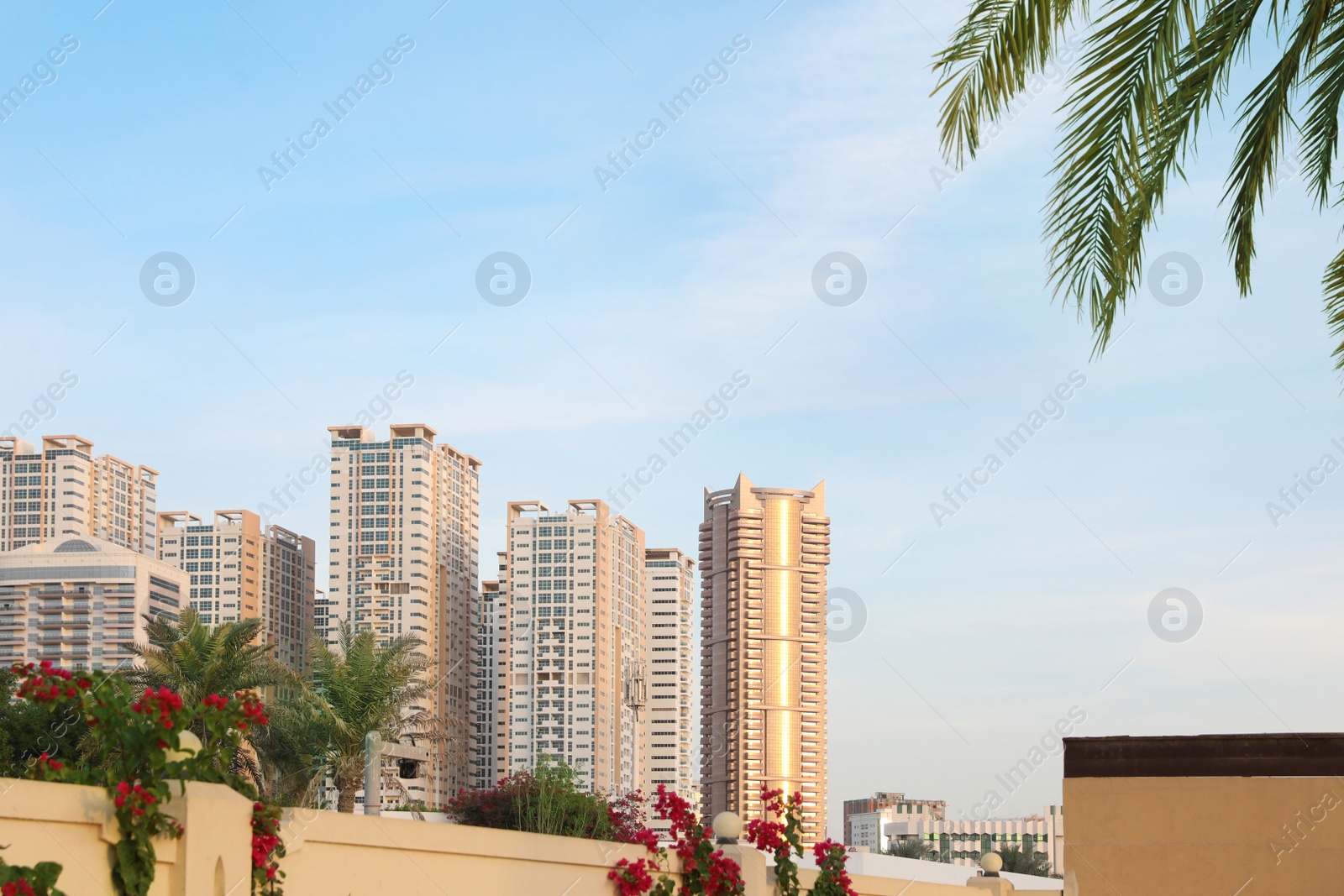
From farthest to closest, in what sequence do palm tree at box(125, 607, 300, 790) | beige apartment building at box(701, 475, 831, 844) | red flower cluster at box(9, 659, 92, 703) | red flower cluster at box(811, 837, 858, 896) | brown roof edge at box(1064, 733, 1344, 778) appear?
1. beige apartment building at box(701, 475, 831, 844)
2. palm tree at box(125, 607, 300, 790)
3. brown roof edge at box(1064, 733, 1344, 778)
4. red flower cluster at box(811, 837, 858, 896)
5. red flower cluster at box(9, 659, 92, 703)

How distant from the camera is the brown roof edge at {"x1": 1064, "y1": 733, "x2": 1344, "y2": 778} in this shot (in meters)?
11.7

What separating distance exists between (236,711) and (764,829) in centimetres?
480

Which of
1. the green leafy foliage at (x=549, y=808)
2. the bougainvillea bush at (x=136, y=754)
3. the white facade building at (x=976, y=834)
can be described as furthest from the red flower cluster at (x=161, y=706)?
the white facade building at (x=976, y=834)

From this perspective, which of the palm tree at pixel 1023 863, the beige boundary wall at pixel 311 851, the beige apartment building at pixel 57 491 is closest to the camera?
the beige boundary wall at pixel 311 851

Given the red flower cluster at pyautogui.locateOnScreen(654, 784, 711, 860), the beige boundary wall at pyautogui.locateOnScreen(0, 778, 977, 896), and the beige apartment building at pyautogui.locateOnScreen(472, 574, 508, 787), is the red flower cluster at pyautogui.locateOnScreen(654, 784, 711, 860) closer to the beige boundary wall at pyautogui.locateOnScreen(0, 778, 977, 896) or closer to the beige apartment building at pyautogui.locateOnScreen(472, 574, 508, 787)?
the beige boundary wall at pyautogui.locateOnScreen(0, 778, 977, 896)

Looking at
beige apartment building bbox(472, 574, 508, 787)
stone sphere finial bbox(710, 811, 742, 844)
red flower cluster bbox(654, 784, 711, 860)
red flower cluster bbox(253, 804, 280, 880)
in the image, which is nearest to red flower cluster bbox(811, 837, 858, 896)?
stone sphere finial bbox(710, 811, 742, 844)

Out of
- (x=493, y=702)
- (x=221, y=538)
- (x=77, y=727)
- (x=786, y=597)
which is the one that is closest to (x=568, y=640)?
(x=493, y=702)

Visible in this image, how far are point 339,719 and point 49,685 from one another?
63.2 feet

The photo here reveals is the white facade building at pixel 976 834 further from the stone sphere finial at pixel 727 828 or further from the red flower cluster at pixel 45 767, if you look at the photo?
the red flower cluster at pixel 45 767

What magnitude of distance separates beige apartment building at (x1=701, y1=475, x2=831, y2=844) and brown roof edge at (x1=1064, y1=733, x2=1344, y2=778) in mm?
76753

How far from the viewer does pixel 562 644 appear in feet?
279

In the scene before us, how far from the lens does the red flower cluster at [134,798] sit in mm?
4699

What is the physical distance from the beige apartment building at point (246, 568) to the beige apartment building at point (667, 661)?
23.7m

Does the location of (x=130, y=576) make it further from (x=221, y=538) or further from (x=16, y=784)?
(x=16, y=784)
